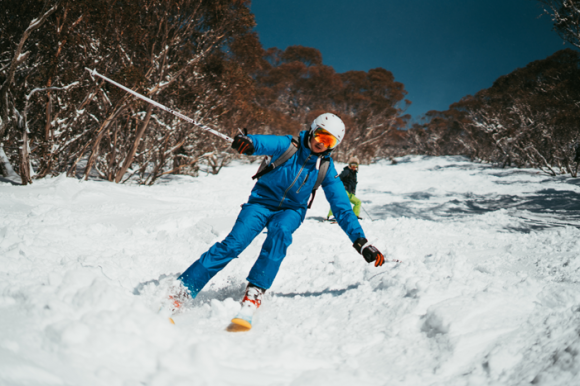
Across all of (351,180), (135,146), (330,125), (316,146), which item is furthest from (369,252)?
(135,146)

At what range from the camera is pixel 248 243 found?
2387mm

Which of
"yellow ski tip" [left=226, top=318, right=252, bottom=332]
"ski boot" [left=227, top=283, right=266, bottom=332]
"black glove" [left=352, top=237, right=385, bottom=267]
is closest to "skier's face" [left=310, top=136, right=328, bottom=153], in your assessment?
"black glove" [left=352, top=237, right=385, bottom=267]

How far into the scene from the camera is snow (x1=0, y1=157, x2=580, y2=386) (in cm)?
130

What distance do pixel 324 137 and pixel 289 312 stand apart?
56.4 inches

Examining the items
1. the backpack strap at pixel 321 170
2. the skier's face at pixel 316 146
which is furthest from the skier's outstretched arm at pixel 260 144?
the backpack strap at pixel 321 170

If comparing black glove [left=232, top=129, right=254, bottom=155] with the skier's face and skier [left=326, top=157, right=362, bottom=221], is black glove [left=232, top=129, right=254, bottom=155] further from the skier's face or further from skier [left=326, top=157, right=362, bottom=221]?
skier [left=326, top=157, right=362, bottom=221]

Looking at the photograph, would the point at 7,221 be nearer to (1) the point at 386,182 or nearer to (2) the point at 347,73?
(1) the point at 386,182

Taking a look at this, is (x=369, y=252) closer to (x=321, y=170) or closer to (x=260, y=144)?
(x=321, y=170)

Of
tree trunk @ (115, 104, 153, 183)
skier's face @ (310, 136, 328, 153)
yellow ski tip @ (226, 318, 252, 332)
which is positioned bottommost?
yellow ski tip @ (226, 318, 252, 332)

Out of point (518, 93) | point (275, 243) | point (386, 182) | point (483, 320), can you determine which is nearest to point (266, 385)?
point (275, 243)

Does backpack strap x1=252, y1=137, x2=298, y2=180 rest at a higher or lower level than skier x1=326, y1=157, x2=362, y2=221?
lower

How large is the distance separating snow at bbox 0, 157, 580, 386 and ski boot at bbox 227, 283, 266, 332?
58mm

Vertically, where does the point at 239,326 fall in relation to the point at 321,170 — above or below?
below

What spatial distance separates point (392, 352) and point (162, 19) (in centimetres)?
965
